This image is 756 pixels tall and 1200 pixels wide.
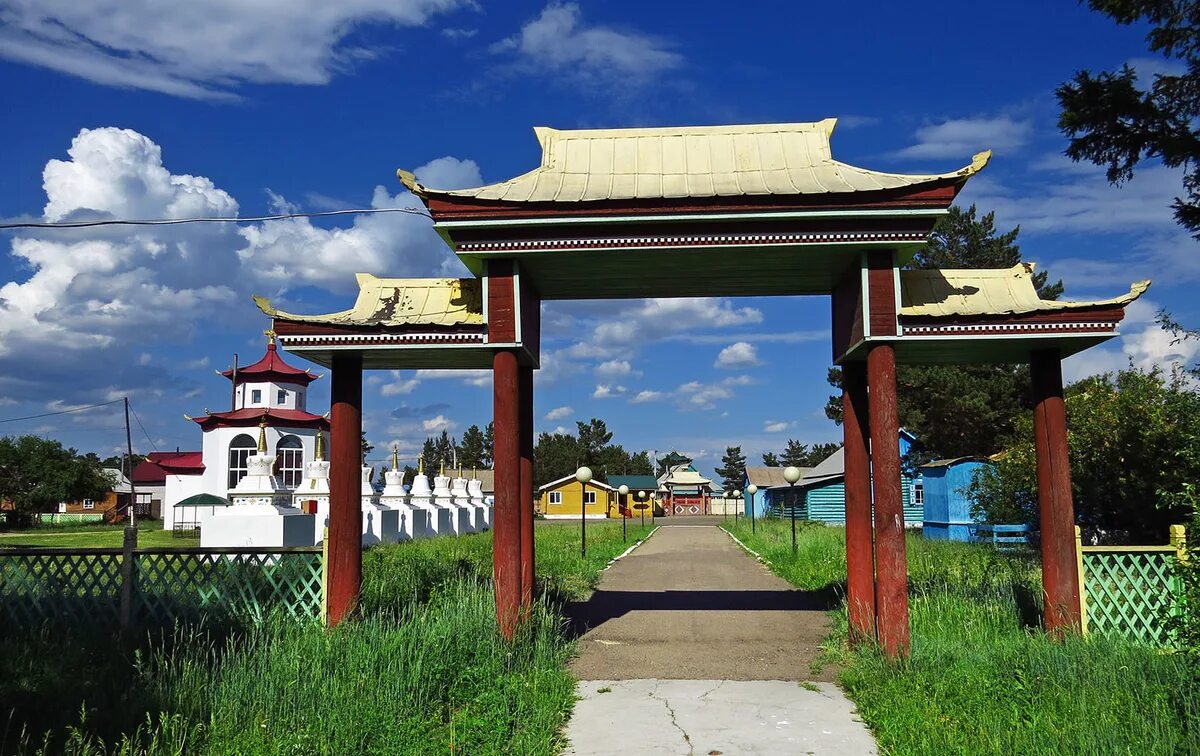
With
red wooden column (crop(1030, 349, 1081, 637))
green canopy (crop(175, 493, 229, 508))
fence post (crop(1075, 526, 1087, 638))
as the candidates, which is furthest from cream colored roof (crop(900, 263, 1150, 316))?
green canopy (crop(175, 493, 229, 508))

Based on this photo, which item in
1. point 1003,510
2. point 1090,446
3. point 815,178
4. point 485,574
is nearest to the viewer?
point 815,178

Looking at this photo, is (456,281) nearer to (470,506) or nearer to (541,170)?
(541,170)

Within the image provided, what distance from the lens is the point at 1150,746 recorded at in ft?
19.4

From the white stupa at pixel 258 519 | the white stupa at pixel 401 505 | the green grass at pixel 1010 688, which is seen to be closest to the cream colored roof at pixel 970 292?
the green grass at pixel 1010 688

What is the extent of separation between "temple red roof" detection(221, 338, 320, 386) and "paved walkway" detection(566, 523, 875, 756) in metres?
37.2

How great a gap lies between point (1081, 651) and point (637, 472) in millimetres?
114078

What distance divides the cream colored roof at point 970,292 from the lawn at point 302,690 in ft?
18.4

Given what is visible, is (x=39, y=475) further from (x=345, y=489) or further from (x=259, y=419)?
(x=345, y=489)

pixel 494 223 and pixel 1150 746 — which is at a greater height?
pixel 494 223

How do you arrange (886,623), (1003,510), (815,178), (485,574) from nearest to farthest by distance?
1. (886,623)
2. (815,178)
3. (485,574)
4. (1003,510)

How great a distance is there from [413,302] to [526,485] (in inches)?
102

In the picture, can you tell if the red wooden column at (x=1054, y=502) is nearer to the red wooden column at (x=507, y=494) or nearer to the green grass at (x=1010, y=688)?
the green grass at (x=1010, y=688)

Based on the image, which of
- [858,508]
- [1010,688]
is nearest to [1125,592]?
[858,508]

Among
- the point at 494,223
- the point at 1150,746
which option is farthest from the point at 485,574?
the point at 1150,746
